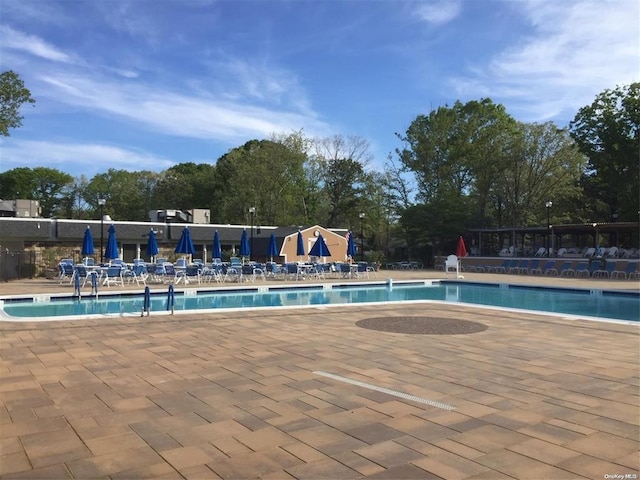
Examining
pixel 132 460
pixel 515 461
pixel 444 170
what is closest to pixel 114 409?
pixel 132 460

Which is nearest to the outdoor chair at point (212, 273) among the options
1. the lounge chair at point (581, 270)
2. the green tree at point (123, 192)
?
the lounge chair at point (581, 270)

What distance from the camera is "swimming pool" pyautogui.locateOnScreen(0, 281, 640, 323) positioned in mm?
13148

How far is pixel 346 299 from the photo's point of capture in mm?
16734

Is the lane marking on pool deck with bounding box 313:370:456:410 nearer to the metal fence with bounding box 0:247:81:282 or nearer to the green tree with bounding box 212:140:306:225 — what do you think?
the metal fence with bounding box 0:247:81:282

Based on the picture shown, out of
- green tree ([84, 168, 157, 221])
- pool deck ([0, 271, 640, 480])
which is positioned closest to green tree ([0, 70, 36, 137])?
pool deck ([0, 271, 640, 480])

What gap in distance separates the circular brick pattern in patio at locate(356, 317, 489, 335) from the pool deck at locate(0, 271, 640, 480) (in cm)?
60

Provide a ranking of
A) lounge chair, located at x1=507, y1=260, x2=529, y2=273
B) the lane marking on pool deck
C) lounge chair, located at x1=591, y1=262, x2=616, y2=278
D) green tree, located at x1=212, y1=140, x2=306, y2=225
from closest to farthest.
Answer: the lane marking on pool deck, lounge chair, located at x1=591, y1=262, x2=616, y2=278, lounge chair, located at x1=507, y1=260, x2=529, y2=273, green tree, located at x1=212, y1=140, x2=306, y2=225

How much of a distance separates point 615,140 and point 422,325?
30.2 metres

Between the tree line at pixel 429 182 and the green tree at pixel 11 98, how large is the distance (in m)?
10.4

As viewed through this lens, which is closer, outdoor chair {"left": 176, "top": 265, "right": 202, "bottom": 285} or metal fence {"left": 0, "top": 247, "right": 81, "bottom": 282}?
outdoor chair {"left": 176, "top": 265, "right": 202, "bottom": 285}

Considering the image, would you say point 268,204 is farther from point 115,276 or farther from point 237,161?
point 115,276

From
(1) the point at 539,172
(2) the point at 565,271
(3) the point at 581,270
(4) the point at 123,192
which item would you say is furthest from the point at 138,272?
(4) the point at 123,192

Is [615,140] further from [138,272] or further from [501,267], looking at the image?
[138,272]

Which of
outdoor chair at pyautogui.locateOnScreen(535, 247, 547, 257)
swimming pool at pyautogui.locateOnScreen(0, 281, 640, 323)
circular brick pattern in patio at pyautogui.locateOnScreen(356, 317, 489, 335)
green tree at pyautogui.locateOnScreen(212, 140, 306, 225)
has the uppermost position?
green tree at pyautogui.locateOnScreen(212, 140, 306, 225)
